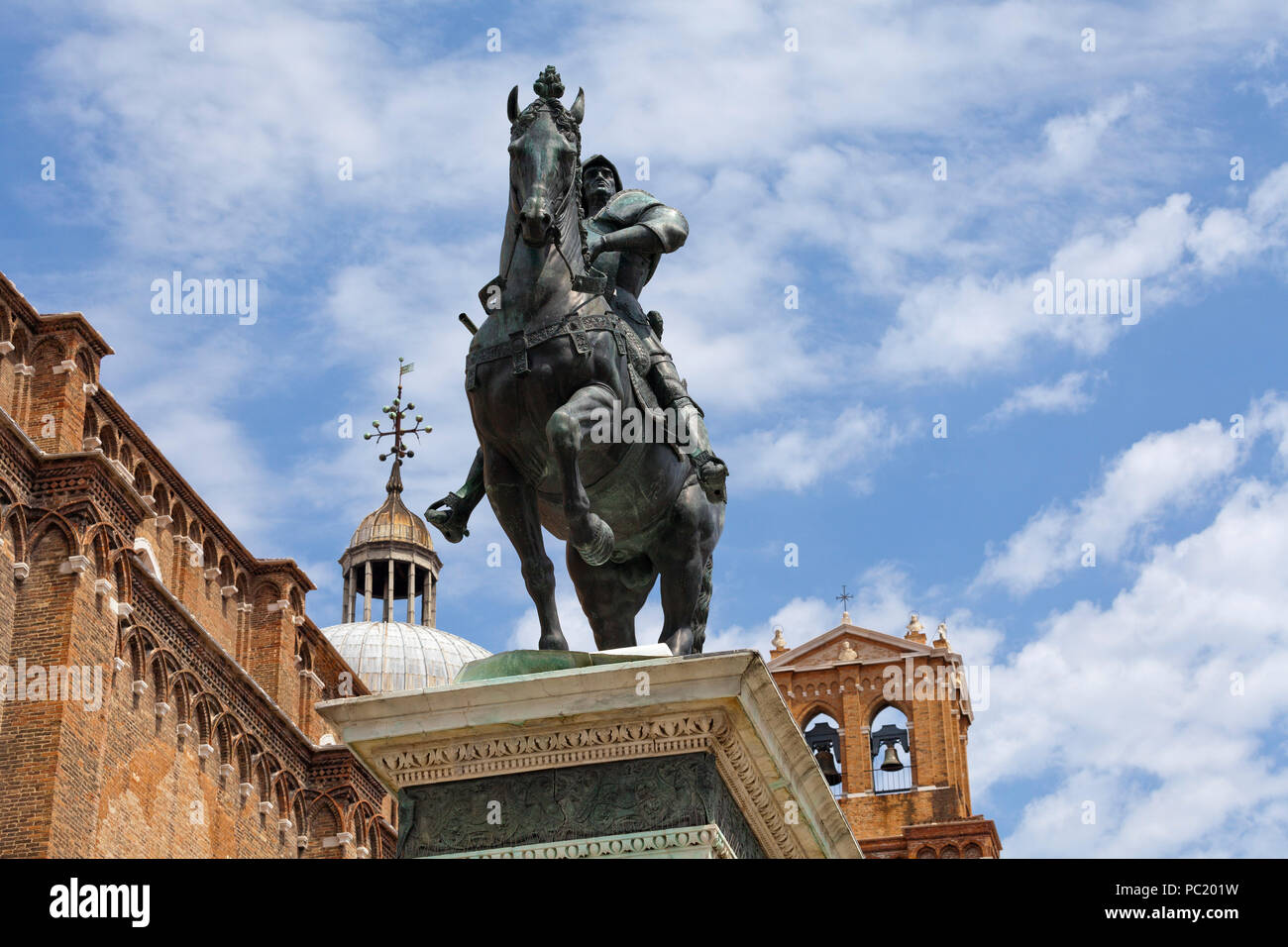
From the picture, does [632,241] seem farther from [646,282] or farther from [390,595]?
[390,595]

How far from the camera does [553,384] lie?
858cm

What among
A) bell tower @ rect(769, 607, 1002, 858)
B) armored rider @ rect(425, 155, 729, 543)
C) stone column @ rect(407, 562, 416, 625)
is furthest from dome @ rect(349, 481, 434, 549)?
armored rider @ rect(425, 155, 729, 543)

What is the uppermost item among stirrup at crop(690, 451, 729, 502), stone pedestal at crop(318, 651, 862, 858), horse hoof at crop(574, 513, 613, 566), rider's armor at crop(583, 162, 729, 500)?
rider's armor at crop(583, 162, 729, 500)

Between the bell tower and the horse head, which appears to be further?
the bell tower

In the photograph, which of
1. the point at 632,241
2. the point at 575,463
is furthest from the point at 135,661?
the point at 575,463

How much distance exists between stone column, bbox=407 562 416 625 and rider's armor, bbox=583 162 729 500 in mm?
48724

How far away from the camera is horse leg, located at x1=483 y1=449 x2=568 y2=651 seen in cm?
884

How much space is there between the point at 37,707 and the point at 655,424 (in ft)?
62.4

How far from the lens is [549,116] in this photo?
28.7ft

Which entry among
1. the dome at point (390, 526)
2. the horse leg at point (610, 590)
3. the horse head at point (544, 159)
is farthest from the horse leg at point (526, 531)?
the dome at point (390, 526)

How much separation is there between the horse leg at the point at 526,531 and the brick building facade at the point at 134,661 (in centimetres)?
1743

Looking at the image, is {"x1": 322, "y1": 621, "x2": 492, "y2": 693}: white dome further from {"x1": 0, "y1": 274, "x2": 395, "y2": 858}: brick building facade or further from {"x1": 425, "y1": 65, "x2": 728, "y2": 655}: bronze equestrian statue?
{"x1": 425, "y1": 65, "x2": 728, "y2": 655}: bronze equestrian statue
